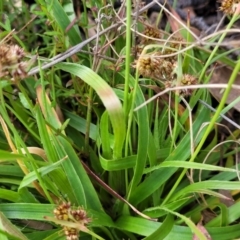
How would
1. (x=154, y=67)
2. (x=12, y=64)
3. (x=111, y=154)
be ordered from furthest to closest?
(x=111, y=154)
(x=154, y=67)
(x=12, y=64)

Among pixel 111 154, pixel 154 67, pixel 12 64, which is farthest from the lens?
pixel 111 154

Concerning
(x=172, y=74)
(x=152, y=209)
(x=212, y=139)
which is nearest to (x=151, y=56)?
(x=172, y=74)

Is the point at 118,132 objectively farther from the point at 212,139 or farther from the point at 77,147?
the point at 212,139

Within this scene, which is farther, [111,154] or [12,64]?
[111,154]

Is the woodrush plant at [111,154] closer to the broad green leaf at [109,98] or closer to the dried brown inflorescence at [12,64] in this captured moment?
the broad green leaf at [109,98]

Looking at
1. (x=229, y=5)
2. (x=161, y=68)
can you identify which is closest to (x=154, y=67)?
(x=161, y=68)

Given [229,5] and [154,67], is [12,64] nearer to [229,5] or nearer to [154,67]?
[154,67]

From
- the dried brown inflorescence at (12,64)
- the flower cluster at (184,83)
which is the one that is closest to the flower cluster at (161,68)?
the flower cluster at (184,83)

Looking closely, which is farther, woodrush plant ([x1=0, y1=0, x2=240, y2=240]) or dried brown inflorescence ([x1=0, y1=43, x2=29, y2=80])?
woodrush plant ([x1=0, y1=0, x2=240, y2=240])

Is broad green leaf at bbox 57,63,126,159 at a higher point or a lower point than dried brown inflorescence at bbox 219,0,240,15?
lower

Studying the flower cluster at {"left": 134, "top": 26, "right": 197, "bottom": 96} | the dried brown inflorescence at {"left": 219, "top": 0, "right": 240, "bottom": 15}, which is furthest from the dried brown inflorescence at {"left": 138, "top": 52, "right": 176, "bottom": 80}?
the dried brown inflorescence at {"left": 219, "top": 0, "right": 240, "bottom": 15}

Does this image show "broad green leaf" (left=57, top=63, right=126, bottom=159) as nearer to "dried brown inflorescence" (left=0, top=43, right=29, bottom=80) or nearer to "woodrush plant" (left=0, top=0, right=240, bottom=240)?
"woodrush plant" (left=0, top=0, right=240, bottom=240)
